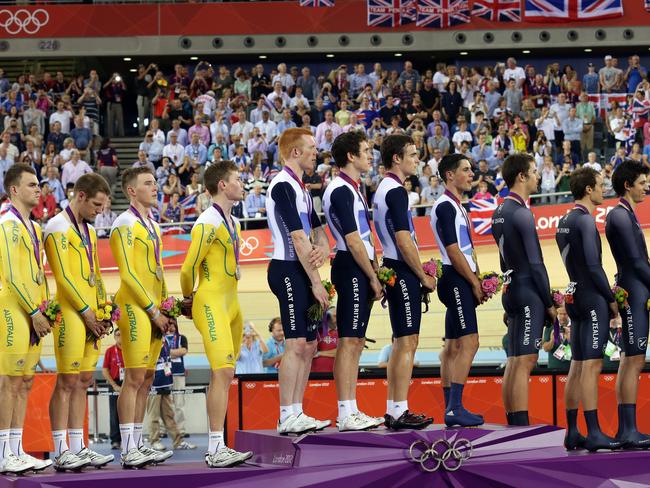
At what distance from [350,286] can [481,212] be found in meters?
9.86

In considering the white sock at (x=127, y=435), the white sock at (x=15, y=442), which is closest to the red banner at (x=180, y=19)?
the white sock at (x=127, y=435)

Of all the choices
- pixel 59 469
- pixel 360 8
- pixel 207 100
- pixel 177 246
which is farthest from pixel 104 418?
pixel 360 8

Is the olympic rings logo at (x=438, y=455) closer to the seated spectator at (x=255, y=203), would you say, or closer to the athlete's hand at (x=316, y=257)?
the athlete's hand at (x=316, y=257)

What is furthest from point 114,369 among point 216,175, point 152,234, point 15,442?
point 216,175

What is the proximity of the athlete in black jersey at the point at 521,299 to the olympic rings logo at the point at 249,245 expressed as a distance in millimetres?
9907

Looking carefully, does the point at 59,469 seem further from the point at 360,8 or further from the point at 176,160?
the point at 360,8

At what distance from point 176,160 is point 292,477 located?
47.3 feet

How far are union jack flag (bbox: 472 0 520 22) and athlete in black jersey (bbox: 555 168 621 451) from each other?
728 inches

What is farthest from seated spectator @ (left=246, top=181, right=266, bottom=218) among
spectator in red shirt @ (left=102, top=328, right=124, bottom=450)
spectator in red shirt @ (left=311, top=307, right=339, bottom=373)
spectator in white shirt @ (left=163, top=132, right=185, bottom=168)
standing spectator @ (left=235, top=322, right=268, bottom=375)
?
spectator in red shirt @ (left=311, top=307, right=339, bottom=373)

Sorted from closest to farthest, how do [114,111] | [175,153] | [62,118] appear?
1. [175,153]
2. [62,118]
3. [114,111]

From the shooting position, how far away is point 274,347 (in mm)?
14789

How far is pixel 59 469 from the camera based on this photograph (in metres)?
8.52

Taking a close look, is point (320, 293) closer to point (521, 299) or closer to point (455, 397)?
point (455, 397)

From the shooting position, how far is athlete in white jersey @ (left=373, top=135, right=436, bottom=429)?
8.77m
